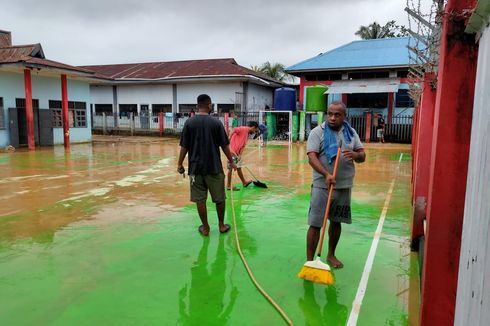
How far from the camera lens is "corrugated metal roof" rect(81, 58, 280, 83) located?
27.8m

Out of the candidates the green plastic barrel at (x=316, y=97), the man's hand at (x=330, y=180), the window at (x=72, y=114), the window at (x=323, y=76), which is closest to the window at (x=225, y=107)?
the window at (x=323, y=76)

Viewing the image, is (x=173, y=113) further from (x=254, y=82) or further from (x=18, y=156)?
(x=18, y=156)

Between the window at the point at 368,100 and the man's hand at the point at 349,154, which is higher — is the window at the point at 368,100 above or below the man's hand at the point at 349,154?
above

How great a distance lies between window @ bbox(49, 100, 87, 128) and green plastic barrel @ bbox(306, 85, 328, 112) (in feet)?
43.3

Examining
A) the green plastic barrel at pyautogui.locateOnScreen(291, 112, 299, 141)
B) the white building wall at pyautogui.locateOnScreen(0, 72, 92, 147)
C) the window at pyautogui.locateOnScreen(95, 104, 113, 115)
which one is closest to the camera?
the white building wall at pyautogui.locateOnScreen(0, 72, 92, 147)

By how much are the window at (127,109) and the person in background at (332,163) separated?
27.9m

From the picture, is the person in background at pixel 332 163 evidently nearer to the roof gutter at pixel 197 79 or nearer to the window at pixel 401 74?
the window at pixel 401 74

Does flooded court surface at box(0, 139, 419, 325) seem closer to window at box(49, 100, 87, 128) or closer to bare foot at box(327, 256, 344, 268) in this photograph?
bare foot at box(327, 256, 344, 268)

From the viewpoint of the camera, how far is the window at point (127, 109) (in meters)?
30.5

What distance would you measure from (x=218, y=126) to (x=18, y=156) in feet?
43.1

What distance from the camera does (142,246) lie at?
488 cm

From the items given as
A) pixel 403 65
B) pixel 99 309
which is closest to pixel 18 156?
pixel 99 309

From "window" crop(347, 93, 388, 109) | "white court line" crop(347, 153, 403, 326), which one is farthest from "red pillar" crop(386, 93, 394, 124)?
"white court line" crop(347, 153, 403, 326)

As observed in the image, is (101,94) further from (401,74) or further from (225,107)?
(401,74)
